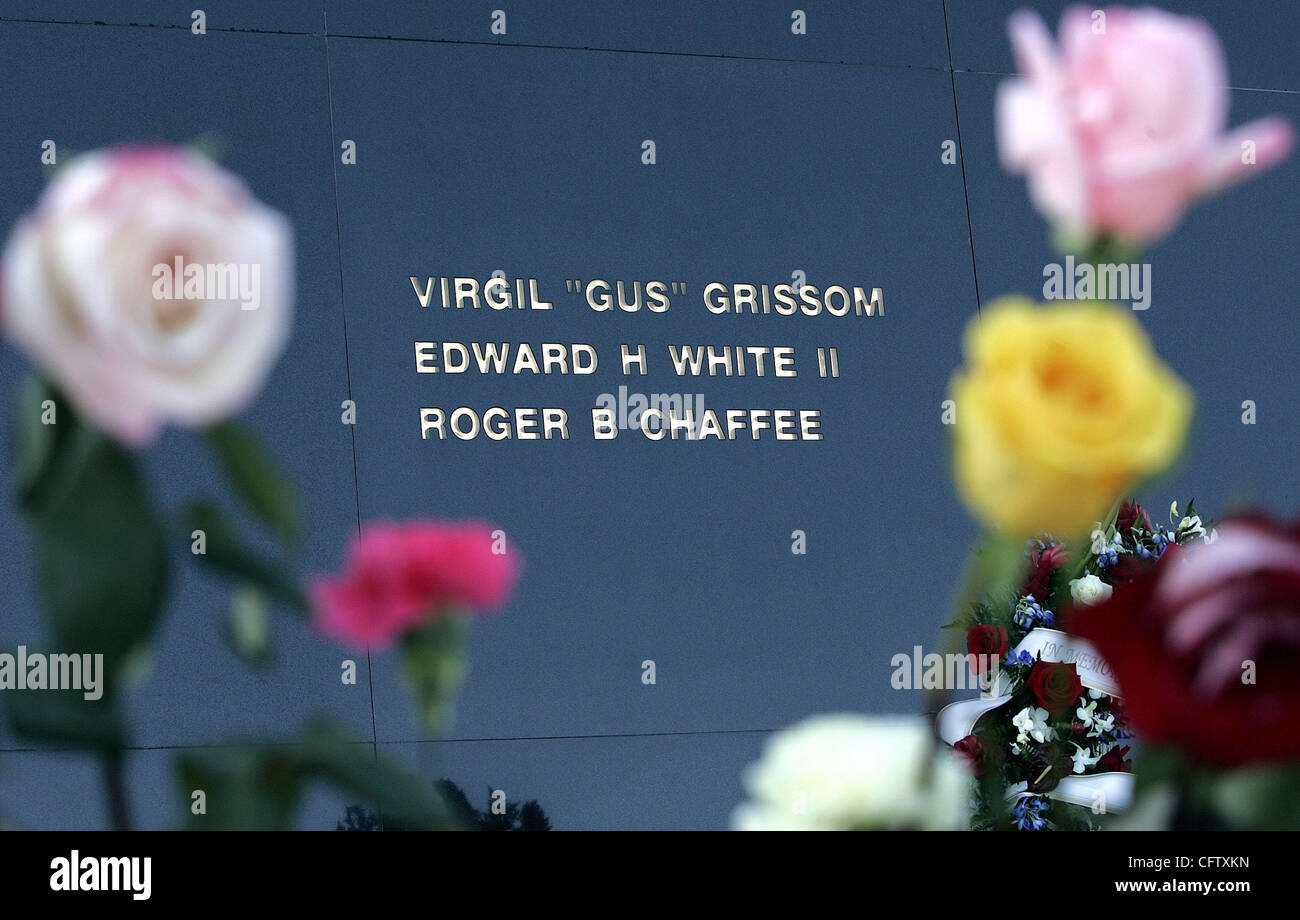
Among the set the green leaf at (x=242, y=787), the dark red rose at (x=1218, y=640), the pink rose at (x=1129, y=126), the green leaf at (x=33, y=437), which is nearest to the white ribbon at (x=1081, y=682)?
the dark red rose at (x=1218, y=640)

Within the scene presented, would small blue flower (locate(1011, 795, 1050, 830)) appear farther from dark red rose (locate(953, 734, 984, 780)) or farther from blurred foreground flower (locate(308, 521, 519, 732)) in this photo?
blurred foreground flower (locate(308, 521, 519, 732))

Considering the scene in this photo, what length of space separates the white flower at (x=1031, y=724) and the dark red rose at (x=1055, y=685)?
0.06 meters

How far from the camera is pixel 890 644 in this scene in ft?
6.49

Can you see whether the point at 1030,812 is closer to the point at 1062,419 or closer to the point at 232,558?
the point at 1062,419

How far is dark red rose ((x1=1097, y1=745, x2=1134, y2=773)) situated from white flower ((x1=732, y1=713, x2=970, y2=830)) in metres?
0.18

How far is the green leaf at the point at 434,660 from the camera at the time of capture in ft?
4.41

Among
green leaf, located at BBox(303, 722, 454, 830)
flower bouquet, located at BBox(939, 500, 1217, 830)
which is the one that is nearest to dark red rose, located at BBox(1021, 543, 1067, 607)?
flower bouquet, located at BBox(939, 500, 1217, 830)

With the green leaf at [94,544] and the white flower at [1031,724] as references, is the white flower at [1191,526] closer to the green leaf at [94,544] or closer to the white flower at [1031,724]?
the white flower at [1031,724]

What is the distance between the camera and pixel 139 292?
104 cm

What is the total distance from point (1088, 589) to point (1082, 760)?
63cm

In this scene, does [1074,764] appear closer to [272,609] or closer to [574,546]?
[574,546]

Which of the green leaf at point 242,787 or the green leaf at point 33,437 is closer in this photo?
the green leaf at point 33,437

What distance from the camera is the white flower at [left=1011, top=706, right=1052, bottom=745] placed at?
1969mm
